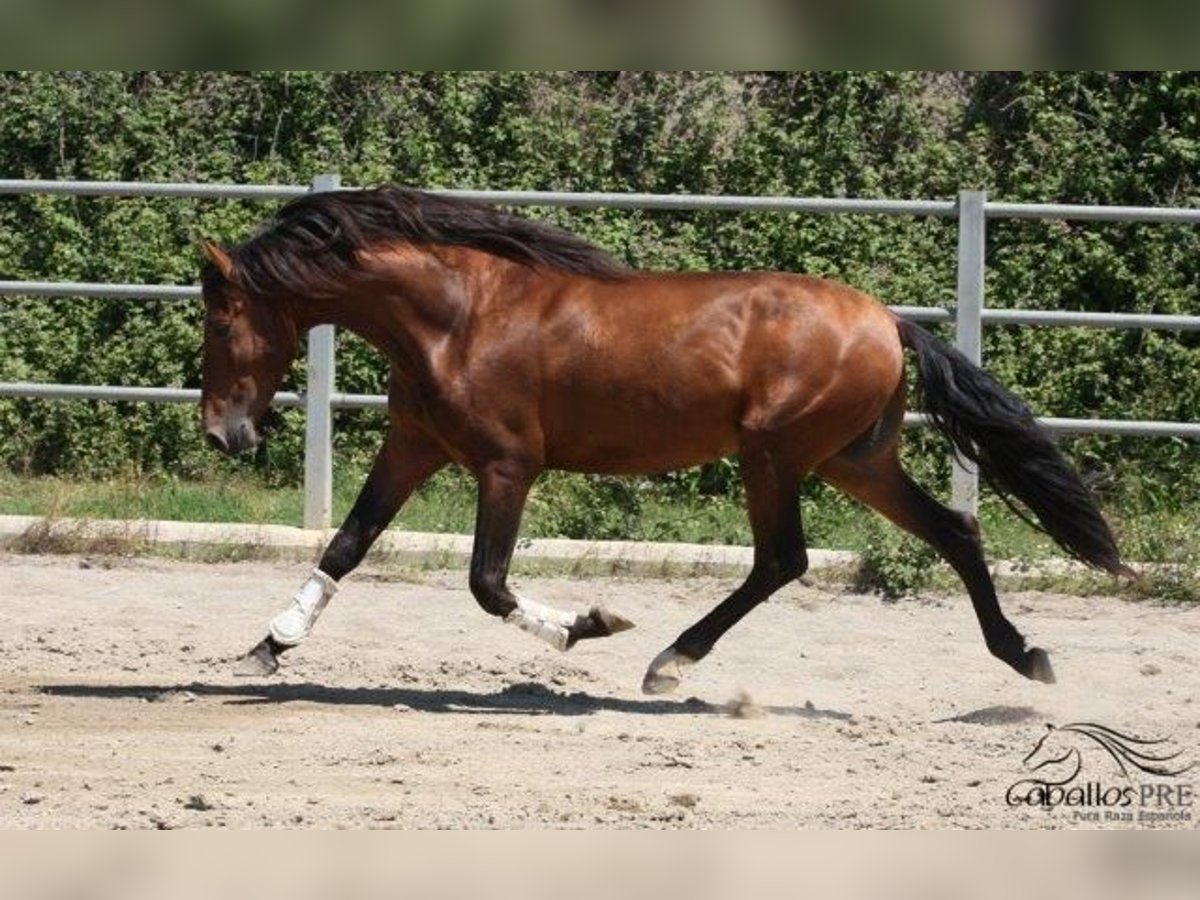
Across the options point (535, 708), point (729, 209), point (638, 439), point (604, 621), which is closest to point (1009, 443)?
point (638, 439)

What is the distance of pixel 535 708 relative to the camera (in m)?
6.66

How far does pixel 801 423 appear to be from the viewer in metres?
6.66

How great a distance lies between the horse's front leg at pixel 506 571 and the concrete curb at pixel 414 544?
217 centimetres

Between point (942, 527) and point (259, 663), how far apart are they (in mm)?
2430

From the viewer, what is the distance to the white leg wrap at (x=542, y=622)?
6.66 metres

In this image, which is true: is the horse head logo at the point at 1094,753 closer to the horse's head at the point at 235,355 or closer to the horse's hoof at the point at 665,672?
the horse's hoof at the point at 665,672

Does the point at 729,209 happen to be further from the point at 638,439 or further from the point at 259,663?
the point at 259,663

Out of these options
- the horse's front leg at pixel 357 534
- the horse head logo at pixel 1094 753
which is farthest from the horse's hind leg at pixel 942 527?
the horse's front leg at pixel 357 534

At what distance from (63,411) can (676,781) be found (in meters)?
6.74

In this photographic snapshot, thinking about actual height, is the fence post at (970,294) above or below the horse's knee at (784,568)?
above
